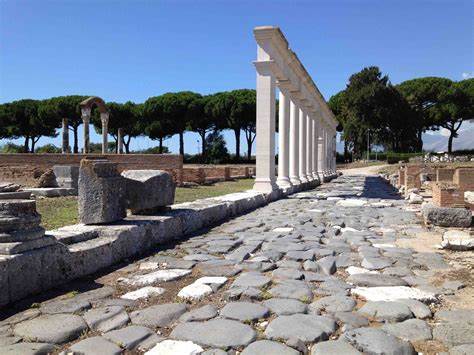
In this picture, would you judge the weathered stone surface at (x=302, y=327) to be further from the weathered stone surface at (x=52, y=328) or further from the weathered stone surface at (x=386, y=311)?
the weathered stone surface at (x=52, y=328)

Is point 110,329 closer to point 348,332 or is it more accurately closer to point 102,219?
point 348,332

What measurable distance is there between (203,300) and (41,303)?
127 cm

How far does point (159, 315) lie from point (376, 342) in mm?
1494

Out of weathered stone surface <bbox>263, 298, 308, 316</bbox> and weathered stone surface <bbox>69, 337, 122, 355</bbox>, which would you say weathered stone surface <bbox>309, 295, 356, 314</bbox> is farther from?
weathered stone surface <bbox>69, 337, 122, 355</bbox>

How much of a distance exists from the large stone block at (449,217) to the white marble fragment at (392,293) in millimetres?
3946

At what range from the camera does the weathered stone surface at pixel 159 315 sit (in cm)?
306

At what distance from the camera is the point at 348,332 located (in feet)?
9.30

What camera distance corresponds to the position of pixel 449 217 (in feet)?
23.9

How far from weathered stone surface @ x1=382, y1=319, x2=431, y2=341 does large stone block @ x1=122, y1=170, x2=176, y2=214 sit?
12.4 feet

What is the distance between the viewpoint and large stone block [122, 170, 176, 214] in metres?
5.84

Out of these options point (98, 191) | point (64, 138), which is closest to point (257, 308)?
point (98, 191)

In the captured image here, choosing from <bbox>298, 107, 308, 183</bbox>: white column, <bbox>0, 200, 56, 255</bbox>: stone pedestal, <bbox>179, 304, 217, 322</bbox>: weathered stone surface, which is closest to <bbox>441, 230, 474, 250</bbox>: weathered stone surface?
<bbox>179, 304, 217, 322</bbox>: weathered stone surface

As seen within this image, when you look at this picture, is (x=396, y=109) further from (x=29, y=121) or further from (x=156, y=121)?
(x=29, y=121)

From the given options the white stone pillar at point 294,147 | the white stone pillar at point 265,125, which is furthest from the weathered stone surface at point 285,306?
the white stone pillar at point 294,147
